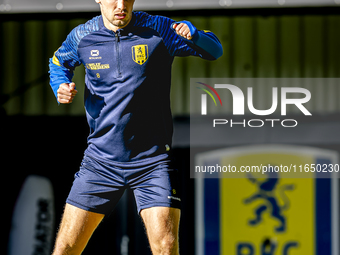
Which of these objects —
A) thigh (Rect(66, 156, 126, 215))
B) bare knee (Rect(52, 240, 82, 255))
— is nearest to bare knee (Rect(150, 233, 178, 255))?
thigh (Rect(66, 156, 126, 215))

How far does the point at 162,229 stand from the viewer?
246 centimetres

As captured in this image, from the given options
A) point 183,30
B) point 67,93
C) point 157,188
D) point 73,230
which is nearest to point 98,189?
point 73,230

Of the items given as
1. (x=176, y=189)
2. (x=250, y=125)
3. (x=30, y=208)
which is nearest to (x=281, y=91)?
(x=250, y=125)

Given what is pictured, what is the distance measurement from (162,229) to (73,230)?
60 centimetres

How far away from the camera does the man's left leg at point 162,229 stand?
246 centimetres

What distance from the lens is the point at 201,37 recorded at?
2.53 meters

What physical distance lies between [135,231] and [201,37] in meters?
2.20

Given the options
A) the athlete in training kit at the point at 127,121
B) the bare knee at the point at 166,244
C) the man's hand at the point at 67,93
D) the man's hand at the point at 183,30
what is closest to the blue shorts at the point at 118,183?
the athlete in training kit at the point at 127,121

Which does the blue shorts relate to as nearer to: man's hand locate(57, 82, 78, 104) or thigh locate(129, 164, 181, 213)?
thigh locate(129, 164, 181, 213)

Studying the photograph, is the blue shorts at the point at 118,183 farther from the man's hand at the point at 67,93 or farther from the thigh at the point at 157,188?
the man's hand at the point at 67,93

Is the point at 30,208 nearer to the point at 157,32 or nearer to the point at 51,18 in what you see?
the point at 51,18

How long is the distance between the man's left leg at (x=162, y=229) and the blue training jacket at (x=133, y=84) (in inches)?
13.7

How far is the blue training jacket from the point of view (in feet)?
8.84

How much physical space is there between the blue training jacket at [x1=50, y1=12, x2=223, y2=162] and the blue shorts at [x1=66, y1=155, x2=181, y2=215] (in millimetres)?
55
